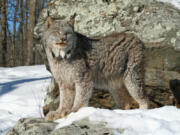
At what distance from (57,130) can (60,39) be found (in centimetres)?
106

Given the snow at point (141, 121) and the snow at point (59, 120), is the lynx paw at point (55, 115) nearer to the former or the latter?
the snow at point (59, 120)

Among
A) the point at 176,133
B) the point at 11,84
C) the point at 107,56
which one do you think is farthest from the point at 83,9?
the point at 11,84

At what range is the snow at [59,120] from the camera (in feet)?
7.66

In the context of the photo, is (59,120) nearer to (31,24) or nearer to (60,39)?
(60,39)

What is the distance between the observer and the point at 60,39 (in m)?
3.04

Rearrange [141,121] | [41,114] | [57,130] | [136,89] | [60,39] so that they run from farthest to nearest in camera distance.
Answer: [41,114], [136,89], [60,39], [57,130], [141,121]

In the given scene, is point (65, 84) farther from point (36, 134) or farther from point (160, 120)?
point (160, 120)

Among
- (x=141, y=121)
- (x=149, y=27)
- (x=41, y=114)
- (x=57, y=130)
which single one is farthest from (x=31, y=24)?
(x=141, y=121)

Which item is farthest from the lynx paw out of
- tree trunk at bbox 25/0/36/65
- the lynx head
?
tree trunk at bbox 25/0/36/65

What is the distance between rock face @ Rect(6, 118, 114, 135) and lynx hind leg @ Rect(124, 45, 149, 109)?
1172 mm

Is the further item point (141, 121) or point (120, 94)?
point (120, 94)

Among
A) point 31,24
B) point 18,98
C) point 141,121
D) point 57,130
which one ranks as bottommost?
point 18,98

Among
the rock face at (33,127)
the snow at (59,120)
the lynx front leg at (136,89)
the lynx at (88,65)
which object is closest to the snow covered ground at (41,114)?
the snow at (59,120)

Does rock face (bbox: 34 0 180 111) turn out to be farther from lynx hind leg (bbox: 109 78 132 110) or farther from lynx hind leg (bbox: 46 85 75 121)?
lynx hind leg (bbox: 46 85 75 121)
